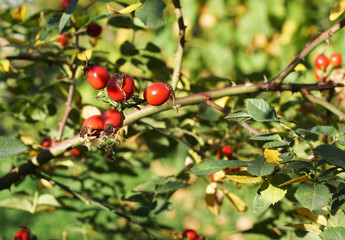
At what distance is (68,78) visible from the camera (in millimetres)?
1039

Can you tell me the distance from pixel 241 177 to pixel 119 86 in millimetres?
285

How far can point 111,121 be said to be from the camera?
1.99 ft

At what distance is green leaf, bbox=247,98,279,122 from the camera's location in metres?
0.64

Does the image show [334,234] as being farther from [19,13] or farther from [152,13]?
[19,13]

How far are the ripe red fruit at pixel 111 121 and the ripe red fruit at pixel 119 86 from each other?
0.03 meters

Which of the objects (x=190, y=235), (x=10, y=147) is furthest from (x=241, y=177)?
(x=190, y=235)

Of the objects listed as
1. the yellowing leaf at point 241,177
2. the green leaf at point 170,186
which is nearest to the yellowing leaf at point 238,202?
the green leaf at point 170,186

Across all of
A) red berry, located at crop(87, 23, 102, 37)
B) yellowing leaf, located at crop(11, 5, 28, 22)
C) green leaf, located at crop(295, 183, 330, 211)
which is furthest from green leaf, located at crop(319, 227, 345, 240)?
yellowing leaf, located at crop(11, 5, 28, 22)

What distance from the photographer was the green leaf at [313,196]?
54 cm

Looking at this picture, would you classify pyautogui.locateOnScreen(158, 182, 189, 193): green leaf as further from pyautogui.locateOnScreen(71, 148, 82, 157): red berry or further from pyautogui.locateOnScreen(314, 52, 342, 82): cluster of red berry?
pyautogui.locateOnScreen(314, 52, 342, 82): cluster of red berry

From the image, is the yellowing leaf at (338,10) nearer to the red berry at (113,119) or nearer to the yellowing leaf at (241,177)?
the yellowing leaf at (241,177)

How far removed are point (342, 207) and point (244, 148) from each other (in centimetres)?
52

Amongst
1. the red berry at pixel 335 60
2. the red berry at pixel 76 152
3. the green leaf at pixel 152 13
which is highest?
the green leaf at pixel 152 13

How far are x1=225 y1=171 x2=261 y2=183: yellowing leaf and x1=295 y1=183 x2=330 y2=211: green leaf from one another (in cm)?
8
